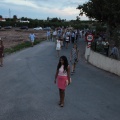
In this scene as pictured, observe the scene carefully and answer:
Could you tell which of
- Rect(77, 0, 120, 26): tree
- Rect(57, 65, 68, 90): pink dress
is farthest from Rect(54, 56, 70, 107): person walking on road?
Rect(77, 0, 120, 26): tree

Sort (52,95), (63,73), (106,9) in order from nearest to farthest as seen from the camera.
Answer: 1. (63,73)
2. (52,95)
3. (106,9)

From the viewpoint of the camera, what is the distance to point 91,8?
34312 millimetres

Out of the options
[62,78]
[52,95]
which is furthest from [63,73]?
[52,95]

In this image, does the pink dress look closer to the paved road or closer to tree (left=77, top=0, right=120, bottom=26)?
the paved road

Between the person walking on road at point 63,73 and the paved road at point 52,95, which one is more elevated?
→ the person walking on road at point 63,73

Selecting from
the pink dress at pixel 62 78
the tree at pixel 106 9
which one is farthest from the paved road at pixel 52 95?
the tree at pixel 106 9

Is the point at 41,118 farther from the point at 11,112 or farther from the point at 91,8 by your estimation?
the point at 91,8

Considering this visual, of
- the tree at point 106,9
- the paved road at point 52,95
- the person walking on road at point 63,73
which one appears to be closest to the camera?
the paved road at point 52,95

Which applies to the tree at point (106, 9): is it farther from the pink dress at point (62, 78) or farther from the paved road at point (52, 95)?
the pink dress at point (62, 78)

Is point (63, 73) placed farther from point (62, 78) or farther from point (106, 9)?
point (106, 9)

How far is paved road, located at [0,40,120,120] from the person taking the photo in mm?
9297

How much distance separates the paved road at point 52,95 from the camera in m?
9.30

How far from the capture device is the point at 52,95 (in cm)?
1147

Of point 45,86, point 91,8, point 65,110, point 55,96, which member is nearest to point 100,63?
point 45,86
